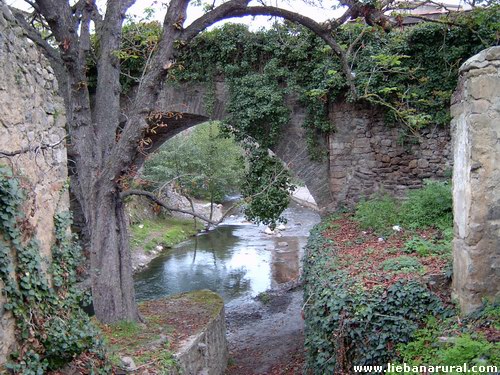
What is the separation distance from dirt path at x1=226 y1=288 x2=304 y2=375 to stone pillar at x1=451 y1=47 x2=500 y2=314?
9.55 feet

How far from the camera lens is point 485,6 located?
6.84 metres

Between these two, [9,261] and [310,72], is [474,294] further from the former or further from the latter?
[310,72]

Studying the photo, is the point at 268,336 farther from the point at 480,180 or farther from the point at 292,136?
the point at 480,180

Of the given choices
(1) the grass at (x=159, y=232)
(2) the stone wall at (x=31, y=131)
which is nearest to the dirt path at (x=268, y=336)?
(2) the stone wall at (x=31, y=131)

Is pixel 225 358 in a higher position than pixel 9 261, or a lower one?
lower

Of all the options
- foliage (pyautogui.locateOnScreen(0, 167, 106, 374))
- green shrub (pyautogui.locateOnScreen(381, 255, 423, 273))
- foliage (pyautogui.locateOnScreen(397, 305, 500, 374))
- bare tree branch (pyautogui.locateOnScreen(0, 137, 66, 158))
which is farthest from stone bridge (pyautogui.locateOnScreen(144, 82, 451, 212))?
bare tree branch (pyautogui.locateOnScreen(0, 137, 66, 158))

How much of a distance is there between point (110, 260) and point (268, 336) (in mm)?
3637

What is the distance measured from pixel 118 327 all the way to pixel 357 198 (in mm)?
4697

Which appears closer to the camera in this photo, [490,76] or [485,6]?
[490,76]

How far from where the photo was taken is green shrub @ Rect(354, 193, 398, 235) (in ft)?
21.7

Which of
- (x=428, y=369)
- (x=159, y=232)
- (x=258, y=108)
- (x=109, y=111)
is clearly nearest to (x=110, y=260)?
(x=109, y=111)

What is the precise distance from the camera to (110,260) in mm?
5297

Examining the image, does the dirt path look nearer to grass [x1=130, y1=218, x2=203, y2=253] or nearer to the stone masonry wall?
the stone masonry wall

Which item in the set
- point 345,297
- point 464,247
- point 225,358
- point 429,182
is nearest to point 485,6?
point 429,182
